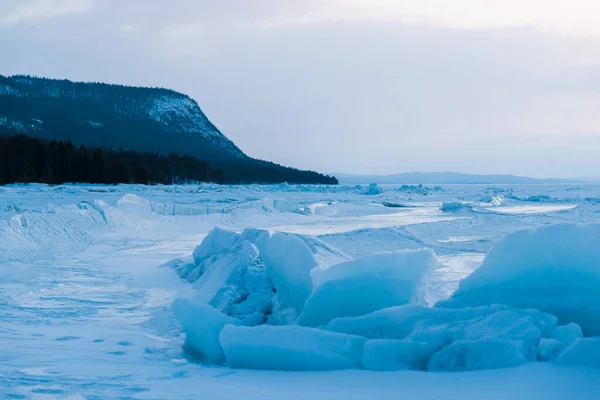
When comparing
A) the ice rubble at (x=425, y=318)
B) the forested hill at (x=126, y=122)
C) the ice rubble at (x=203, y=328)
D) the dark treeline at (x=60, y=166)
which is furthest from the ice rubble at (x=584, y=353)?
the forested hill at (x=126, y=122)

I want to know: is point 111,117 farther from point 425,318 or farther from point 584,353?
point 584,353

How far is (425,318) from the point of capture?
3086 mm

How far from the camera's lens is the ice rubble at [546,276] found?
3.14 metres

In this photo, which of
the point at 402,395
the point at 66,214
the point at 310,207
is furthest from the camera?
the point at 310,207

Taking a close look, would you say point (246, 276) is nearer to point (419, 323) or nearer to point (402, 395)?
point (419, 323)

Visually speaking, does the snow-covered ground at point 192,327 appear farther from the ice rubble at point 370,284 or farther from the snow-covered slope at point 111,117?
the snow-covered slope at point 111,117

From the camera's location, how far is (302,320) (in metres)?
3.52

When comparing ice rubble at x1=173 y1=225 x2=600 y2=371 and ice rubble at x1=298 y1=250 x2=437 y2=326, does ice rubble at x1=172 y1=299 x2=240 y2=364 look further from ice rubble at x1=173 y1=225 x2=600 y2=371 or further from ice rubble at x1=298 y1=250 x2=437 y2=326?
ice rubble at x1=298 y1=250 x2=437 y2=326

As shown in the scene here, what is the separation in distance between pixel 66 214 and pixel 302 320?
841 cm

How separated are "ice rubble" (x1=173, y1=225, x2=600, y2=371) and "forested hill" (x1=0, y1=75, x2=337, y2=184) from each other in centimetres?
5871

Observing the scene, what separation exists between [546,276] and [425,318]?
0.75 metres

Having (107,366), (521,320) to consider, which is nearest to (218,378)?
(107,366)

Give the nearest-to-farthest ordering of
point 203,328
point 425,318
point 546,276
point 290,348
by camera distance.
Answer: point 290,348 → point 425,318 → point 546,276 → point 203,328

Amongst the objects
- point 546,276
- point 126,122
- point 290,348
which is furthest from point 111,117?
point 546,276
